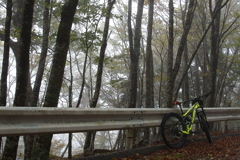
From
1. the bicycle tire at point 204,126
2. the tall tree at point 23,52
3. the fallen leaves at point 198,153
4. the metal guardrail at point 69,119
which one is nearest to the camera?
the metal guardrail at point 69,119

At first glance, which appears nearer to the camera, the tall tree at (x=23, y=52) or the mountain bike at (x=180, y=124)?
the tall tree at (x=23, y=52)

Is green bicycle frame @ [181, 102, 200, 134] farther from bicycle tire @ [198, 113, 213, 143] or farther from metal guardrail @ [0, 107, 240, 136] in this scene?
metal guardrail @ [0, 107, 240, 136]

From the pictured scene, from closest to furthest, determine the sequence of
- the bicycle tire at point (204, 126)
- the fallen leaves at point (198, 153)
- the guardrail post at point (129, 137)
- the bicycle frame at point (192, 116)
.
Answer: the fallen leaves at point (198, 153), the guardrail post at point (129, 137), the bicycle frame at point (192, 116), the bicycle tire at point (204, 126)

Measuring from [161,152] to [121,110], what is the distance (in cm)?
139

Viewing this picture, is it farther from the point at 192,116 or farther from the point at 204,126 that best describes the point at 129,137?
the point at 204,126

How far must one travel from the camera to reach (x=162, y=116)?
526cm

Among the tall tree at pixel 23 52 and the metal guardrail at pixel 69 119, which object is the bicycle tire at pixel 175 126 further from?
the tall tree at pixel 23 52

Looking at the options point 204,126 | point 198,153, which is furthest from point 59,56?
point 204,126

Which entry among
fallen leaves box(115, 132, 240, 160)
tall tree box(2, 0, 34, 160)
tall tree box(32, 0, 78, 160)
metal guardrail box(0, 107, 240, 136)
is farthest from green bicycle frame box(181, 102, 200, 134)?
tall tree box(2, 0, 34, 160)

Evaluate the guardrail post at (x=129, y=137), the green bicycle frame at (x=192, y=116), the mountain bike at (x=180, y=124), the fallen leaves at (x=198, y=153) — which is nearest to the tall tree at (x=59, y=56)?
the guardrail post at (x=129, y=137)

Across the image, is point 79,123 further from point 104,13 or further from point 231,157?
point 104,13

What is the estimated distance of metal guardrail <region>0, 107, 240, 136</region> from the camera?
9.99 feet

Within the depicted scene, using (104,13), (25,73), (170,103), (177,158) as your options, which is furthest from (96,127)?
(104,13)

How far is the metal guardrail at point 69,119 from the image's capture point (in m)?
3.04
